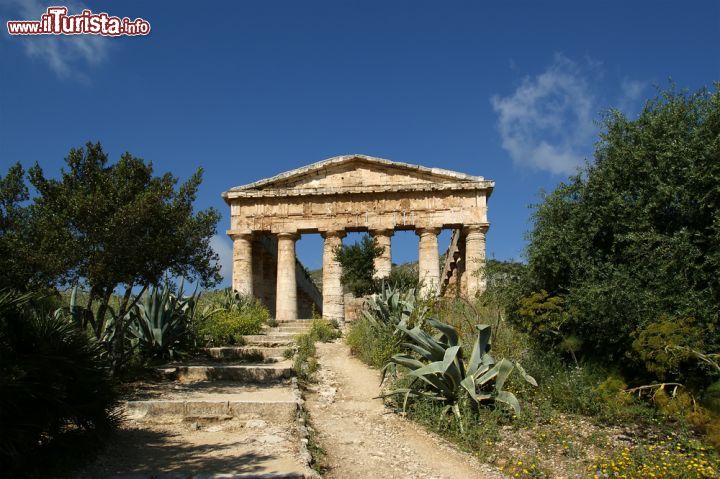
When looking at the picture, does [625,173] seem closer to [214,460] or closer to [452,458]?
[452,458]

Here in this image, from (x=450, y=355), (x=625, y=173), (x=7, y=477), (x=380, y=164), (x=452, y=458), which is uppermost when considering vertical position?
(x=380, y=164)

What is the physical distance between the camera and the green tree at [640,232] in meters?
7.63

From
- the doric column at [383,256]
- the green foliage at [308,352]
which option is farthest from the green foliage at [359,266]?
the green foliage at [308,352]

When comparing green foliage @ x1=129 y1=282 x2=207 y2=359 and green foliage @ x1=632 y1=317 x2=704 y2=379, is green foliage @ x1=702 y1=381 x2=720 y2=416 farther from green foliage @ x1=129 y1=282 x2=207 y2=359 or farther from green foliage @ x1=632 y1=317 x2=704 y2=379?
green foliage @ x1=129 y1=282 x2=207 y2=359

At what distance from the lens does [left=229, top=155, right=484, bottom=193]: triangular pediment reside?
2270cm

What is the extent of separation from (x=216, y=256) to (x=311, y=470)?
17.6ft

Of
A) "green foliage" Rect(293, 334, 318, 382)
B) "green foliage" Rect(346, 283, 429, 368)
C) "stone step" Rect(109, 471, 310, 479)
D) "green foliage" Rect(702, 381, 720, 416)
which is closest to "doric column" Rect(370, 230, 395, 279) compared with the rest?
"green foliage" Rect(346, 283, 429, 368)

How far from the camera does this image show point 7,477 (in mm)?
4211

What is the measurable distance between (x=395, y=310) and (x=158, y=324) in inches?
187

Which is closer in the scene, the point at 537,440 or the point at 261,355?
the point at 537,440

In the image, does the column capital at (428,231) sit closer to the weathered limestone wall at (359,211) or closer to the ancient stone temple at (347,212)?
the ancient stone temple at (347,212)

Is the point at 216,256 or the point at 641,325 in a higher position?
the point at 216,256

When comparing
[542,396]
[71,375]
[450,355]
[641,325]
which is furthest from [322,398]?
[641,325]

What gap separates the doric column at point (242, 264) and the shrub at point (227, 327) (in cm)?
677
